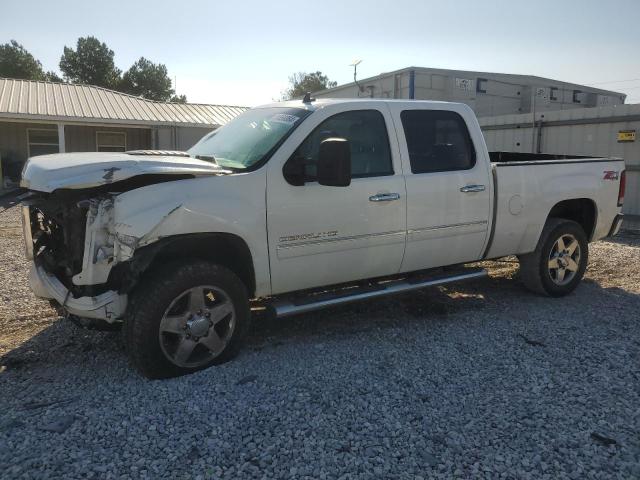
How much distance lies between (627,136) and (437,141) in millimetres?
9076

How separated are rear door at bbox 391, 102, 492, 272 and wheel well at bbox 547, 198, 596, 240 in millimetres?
1416

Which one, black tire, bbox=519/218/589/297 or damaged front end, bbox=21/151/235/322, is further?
black tire, bbox=519/218/589/297

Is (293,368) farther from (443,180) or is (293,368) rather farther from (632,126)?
(632,126)

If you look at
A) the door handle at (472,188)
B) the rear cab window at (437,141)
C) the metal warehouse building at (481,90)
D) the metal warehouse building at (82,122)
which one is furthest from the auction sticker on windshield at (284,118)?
the metal warehouse building at (82,122)

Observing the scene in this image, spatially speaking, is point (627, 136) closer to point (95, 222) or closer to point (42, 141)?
point (95, 222)

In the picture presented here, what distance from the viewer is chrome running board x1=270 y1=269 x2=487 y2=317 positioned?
4.14 meters

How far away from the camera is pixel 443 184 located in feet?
15.7

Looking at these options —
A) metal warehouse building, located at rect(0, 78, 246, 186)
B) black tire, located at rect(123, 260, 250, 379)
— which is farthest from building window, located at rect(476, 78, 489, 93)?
black tire, located at rect(123, 260, 250, 379)

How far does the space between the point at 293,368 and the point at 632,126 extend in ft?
36.9

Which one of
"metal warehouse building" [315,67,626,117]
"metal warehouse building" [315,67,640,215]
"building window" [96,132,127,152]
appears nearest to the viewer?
"metal warehouse building" [315,67,640,215]

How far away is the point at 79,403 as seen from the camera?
11.0ft

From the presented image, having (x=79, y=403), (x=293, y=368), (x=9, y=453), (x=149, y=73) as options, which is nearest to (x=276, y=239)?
(x=293, y=368)

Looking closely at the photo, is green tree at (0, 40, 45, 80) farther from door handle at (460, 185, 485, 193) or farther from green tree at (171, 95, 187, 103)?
door handle at (460, 185, 485, 193)

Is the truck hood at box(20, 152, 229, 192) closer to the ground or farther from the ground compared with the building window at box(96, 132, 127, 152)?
closer to the ground
